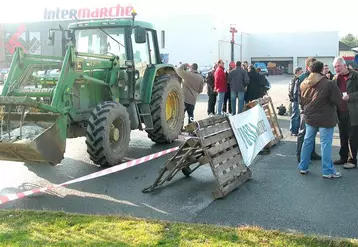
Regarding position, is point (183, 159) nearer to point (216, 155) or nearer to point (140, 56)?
point (216, 155)

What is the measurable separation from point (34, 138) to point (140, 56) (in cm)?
378

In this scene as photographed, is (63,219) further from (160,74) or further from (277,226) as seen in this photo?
(160,74)

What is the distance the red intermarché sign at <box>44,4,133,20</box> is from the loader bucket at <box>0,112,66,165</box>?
32869mm

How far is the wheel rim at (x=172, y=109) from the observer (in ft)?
33.7

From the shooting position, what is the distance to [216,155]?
6141mm

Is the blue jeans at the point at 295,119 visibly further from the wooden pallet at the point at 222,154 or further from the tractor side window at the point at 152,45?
the wooden pallet at the point at 222,154

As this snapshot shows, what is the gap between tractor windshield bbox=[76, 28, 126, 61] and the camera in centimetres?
889

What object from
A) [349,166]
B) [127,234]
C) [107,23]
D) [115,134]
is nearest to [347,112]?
[349,166]

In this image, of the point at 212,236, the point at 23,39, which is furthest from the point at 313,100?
the point at 23,39

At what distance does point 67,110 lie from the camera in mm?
7090

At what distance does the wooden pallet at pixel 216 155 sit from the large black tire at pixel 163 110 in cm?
274

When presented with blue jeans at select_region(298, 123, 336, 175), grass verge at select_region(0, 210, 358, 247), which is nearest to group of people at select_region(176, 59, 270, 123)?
blue jeans at select_region(298, 123, 336, 175)

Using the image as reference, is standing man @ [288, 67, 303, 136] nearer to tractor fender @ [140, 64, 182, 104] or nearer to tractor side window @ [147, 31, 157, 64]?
tractor fender @ [140, 64, 182, 104]

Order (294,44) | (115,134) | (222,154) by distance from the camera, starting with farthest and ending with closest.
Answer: (294,44), (115,134), (222,154)
